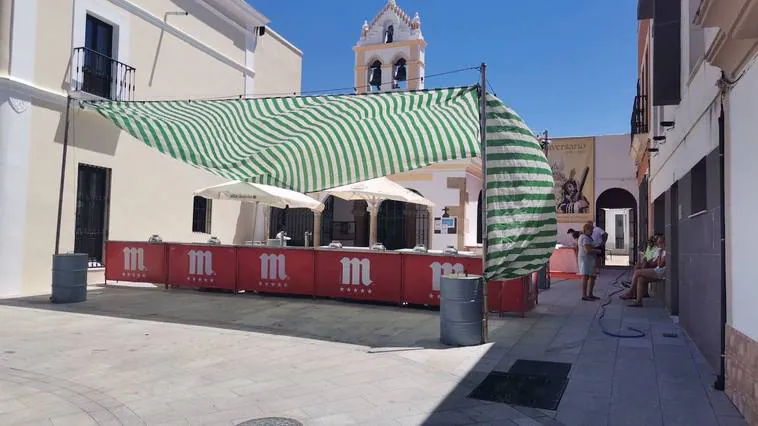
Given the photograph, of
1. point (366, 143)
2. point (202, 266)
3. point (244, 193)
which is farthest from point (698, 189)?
point (202, 266)

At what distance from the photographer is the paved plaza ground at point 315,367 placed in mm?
4703

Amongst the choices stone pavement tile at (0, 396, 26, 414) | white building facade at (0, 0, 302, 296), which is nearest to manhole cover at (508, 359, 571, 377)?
stone pavement tile at (0, 396, 26, 414)

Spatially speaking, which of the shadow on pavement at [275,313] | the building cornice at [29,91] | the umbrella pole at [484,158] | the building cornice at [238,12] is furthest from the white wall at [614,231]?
the building cornice at [29,91]

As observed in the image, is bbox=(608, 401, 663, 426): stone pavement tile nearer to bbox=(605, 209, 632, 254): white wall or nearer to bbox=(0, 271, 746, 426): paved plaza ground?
bbox=(0, 271, 746, 426): paved plaza ground

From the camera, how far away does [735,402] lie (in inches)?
191

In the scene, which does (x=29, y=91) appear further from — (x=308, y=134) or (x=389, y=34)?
(x=389, y=34)

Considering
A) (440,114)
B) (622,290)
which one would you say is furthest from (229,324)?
(622,290)

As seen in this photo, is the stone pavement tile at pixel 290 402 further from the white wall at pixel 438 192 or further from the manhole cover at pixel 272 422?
the white wall at pixel 438 192

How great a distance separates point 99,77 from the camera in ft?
42.8

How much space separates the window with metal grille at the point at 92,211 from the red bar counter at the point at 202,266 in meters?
1.95

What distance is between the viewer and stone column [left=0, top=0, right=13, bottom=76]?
35.2 ft

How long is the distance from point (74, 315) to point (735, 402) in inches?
350

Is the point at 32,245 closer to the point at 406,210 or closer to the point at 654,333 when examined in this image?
the point at 654,333

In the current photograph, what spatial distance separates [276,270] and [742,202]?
28.4 feet
